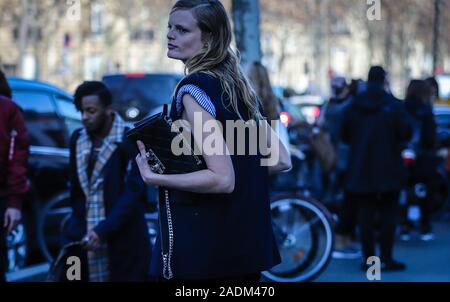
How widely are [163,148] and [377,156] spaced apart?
482cm

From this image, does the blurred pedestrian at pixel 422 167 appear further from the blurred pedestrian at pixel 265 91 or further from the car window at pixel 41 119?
the car window at pixel 41 119

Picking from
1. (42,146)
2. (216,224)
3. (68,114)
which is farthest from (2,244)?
(68,114)

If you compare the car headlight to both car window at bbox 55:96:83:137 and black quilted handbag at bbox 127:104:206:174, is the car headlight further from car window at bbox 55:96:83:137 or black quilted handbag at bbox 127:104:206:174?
black quilted handbag at bbox 127:104:206:174

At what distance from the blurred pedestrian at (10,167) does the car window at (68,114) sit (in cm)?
331

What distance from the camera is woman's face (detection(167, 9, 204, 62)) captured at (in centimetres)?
360

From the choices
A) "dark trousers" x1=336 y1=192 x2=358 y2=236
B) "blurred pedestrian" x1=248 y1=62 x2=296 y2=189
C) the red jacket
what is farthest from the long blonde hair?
"dark trousers" x1=336 y1=192 x2=358 y2=236

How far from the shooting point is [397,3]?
44.4 m

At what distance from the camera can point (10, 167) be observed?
18.8 ft

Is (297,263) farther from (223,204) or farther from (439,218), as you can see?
(439,218)

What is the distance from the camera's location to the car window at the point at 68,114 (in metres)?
9.12

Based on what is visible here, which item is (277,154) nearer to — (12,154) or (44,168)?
(12,154)

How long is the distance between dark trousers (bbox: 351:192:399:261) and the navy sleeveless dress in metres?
4.77

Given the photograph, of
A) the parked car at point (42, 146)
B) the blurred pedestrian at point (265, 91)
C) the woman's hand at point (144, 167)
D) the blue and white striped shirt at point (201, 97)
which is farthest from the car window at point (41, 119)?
the blue and white striped shirt at point (201, 97)

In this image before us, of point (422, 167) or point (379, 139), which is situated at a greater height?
point (379, 139)
